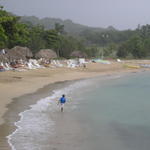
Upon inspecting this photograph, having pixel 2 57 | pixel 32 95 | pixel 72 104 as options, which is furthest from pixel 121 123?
pixel 2 57

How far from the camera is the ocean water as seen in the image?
9602 mm

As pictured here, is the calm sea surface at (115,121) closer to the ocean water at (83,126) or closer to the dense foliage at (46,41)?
the ocean water at (83,126)

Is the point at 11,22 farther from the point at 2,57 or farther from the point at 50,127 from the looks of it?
the point at 50,127

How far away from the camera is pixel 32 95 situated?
60.3 ft

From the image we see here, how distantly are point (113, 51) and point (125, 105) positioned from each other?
56.8 meters

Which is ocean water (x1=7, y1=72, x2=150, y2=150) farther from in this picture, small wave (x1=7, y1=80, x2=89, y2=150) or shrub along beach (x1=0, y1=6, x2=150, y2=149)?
shrub along beach (x1=0, y1=6, x2=150, y2=149)

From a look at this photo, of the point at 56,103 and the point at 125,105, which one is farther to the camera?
the point at 125,105

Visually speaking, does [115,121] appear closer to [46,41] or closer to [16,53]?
[16,53]

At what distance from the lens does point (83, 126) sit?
12078mm

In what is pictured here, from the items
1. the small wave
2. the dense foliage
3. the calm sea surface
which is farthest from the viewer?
the dense foliage

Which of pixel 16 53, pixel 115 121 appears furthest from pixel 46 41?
pixel 115 121

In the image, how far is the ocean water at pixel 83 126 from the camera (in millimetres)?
9602

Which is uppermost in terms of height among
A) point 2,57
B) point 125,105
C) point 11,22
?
point 11,22

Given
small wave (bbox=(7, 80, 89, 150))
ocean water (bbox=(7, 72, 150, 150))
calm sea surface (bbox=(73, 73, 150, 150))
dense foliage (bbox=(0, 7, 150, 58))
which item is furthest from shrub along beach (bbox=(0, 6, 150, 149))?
calm sea surface (bbox=(73, 73, 150, 150))
